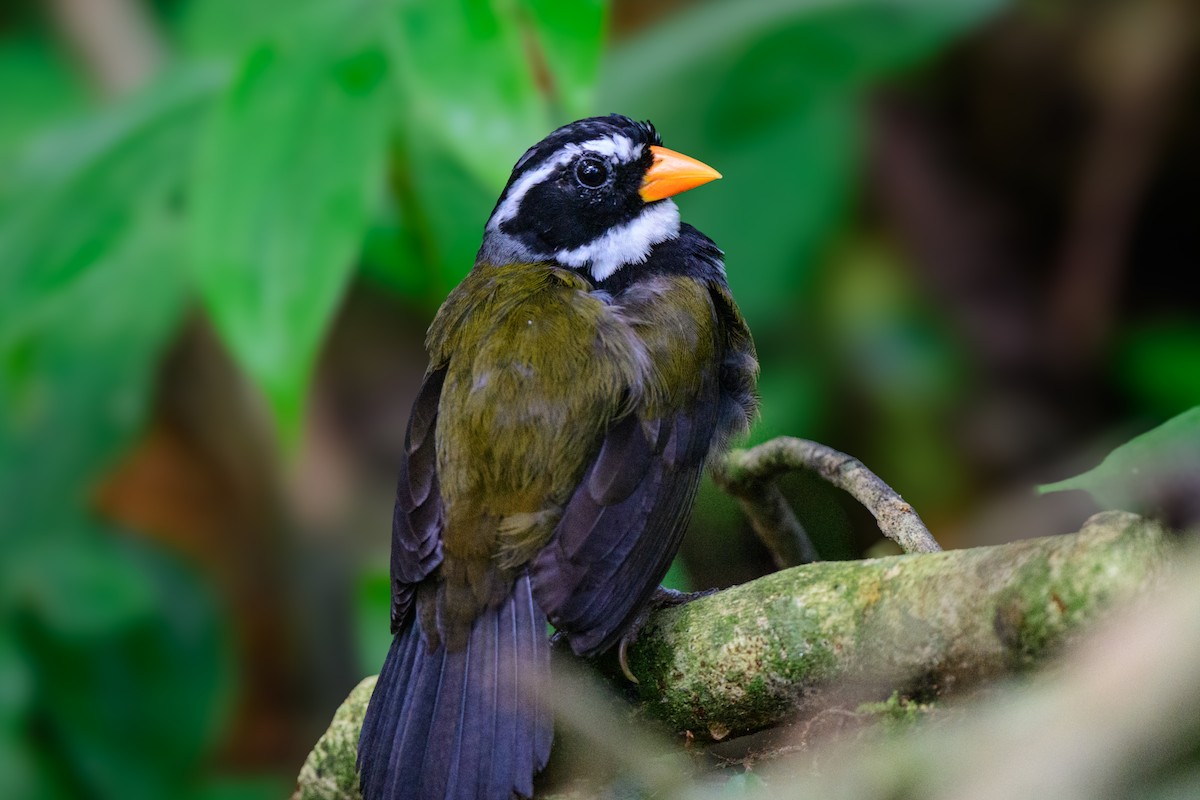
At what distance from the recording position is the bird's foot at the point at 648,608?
6.96ft

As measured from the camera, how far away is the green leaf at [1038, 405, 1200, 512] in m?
1.27

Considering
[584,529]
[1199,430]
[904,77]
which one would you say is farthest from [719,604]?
[904,77]

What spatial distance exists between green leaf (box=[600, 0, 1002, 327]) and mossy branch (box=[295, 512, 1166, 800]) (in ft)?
8.08

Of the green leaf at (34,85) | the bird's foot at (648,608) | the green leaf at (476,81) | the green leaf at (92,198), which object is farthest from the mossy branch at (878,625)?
the green leaf at (34,85)

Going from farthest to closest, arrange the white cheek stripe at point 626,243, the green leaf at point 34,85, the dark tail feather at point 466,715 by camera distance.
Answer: the green leaf at point 34,85 < the white cheek stripe at point 626,243 < the dark tail feather at point 466,715

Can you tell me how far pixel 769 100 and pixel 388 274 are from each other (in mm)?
1374

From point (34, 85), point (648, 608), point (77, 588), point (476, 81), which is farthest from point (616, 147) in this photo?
point (34, 85)

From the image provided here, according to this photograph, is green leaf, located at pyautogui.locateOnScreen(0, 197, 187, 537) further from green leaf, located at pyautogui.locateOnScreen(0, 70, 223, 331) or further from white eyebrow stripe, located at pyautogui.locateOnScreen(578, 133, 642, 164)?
white eyebrow stripe, located at pyautogui.locateOnScreen(578, 133, 642, 164)

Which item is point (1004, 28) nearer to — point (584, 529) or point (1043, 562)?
point (584, 529)

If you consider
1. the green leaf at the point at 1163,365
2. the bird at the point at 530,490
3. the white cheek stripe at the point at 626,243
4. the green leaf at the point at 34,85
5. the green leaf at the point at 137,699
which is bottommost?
the green leaf at the point at 1163,365

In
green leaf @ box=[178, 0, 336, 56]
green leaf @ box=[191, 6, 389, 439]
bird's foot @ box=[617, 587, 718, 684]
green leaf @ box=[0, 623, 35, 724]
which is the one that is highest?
green leaf @ box=[178, 0, 336, 56]

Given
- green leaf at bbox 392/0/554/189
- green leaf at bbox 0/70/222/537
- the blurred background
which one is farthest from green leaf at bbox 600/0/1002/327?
green leaf at bbox 0/70/222/537

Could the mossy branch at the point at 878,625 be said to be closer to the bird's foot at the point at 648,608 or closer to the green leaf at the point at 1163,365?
the bird's foot at the point at 648,608

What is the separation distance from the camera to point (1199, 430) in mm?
1350
